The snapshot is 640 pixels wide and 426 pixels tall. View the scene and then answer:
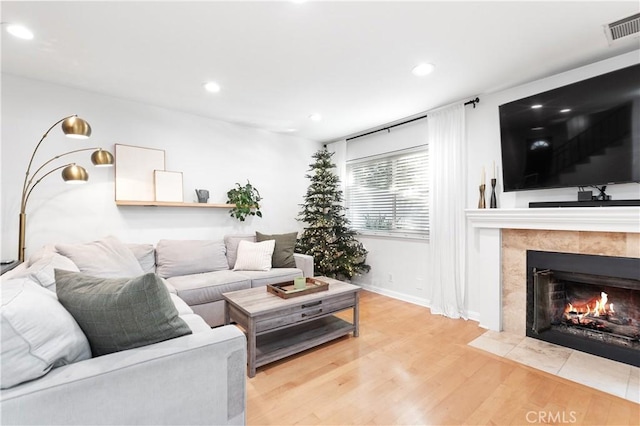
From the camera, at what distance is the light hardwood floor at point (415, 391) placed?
1.68 metres

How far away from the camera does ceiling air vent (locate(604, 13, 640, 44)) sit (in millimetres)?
1896

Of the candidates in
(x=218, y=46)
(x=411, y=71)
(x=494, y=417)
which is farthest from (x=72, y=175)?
(x=494, y=417)

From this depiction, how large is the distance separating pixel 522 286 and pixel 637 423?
123cm

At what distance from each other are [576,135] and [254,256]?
3.31m

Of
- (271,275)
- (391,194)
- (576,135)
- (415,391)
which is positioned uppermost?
(576,135)

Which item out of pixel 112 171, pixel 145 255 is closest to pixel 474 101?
pixel 145 255

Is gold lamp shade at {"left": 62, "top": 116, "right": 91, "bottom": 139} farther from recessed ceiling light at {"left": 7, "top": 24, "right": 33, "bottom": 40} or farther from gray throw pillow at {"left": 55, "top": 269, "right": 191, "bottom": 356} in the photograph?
gray throw pillow at {"left": 55, "top": 269, "right": 191, "bottom": 356}

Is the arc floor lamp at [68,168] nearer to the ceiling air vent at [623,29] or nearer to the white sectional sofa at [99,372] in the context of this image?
the white sectional sofa at [99,372]

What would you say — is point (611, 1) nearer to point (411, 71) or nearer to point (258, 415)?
point (411, 71)

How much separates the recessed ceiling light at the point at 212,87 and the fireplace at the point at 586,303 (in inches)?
134

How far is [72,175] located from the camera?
2299mm

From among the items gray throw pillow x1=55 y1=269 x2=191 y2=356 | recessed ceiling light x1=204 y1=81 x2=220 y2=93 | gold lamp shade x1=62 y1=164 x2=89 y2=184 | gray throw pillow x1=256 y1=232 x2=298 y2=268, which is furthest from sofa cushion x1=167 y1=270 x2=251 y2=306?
recessed ceiling light x1=204 y1=81 x2=220 y2=93

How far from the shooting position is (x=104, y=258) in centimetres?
254

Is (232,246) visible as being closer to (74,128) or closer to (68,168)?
(68,168)
